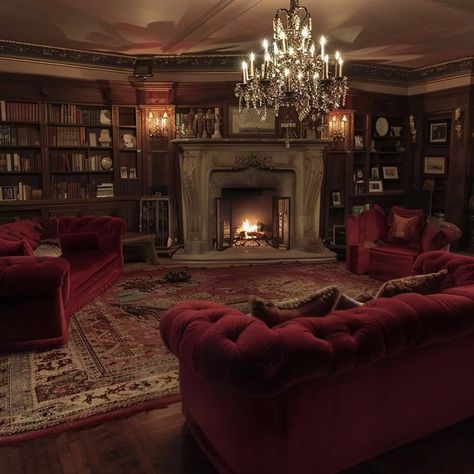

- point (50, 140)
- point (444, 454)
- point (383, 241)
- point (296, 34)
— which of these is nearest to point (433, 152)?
point (383, 241)

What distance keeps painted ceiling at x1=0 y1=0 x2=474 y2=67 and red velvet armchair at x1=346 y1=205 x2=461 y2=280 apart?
81.2 inches

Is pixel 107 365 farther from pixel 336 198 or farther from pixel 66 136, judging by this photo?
pixel 336 198

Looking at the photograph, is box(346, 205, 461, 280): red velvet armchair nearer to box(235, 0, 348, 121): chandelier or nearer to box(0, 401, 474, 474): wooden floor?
box(235, 0, 348, 121): chandelier

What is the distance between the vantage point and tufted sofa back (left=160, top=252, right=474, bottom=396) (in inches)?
65.6

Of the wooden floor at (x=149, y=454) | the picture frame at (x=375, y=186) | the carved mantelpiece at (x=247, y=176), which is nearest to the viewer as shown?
the wooden floor at (x=149, y=454)

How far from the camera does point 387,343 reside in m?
1.90

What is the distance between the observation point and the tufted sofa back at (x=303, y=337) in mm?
1665

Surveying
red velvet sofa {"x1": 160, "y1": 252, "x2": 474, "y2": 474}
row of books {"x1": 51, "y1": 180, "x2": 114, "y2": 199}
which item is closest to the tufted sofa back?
red velvet sofa {"x1": 160, "y1": 252, "x2": 474, "y2": 474}

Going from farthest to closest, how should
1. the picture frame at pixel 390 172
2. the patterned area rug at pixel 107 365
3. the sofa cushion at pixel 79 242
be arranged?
the picture frame at pixel 390 172, the sofa cushion at pixel 79 242, the patterned area rug at pixel 107 365

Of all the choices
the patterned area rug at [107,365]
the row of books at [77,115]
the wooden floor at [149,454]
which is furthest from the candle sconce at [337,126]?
the wooden floor at [149,454]

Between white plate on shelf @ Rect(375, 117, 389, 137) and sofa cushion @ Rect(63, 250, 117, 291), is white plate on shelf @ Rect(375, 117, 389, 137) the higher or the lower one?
the higher one

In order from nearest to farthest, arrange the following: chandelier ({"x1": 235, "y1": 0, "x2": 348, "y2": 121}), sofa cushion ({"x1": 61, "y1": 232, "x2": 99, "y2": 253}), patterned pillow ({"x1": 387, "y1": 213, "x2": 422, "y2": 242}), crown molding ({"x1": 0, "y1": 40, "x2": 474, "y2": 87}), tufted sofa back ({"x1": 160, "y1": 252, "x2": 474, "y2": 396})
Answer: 1. tufted sofa back ({"x1": 160, "y1": 252, "x2": 474, "y2": 396})
2. chandelier ({"x1": 235, "y1": 0, "x2": 348, "y2": 121})
3. sofa cushion ({"x1": 61, "y1": 232, "x2": 99, "y2": 253})
4. patterned pillow ({"x1": 387, "y1": 213, "x2": 422, "y2": 242})
5. crown molding ({"x1": 0, "y1": 40, "x2": 474, "y2": 87})

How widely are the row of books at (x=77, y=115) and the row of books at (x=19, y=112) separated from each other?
19 centimetres

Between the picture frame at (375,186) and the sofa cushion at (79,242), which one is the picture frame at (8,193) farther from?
the picture frame at (375,186)
